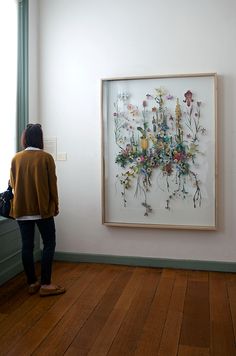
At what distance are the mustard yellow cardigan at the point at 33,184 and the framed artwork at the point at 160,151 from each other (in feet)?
3.04

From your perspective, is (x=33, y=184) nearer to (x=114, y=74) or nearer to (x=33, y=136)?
(x=33, y=136)

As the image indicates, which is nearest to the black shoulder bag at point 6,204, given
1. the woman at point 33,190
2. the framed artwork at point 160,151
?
the woman at point 33,190

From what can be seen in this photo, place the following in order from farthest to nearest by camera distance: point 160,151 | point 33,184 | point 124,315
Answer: point 160,151 → point 33,184 → point 124,315

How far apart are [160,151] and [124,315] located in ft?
5.31

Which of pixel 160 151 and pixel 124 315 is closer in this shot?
pixel 124 315

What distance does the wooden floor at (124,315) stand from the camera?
7.19ft

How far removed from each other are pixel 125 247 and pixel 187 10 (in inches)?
A: 95.5

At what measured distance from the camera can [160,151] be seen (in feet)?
11.6

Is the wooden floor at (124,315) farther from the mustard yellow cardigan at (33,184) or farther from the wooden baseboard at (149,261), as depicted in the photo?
the mustard yellow cardigan at (33,184)

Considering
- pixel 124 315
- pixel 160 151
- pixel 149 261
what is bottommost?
pixel 124 315

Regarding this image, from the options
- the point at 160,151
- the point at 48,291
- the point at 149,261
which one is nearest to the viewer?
the point at 48,291

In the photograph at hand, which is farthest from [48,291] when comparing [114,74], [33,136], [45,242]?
[114,74]

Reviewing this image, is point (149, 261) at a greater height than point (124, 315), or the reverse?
point (149, 261)

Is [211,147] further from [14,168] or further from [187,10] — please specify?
[14,168]
